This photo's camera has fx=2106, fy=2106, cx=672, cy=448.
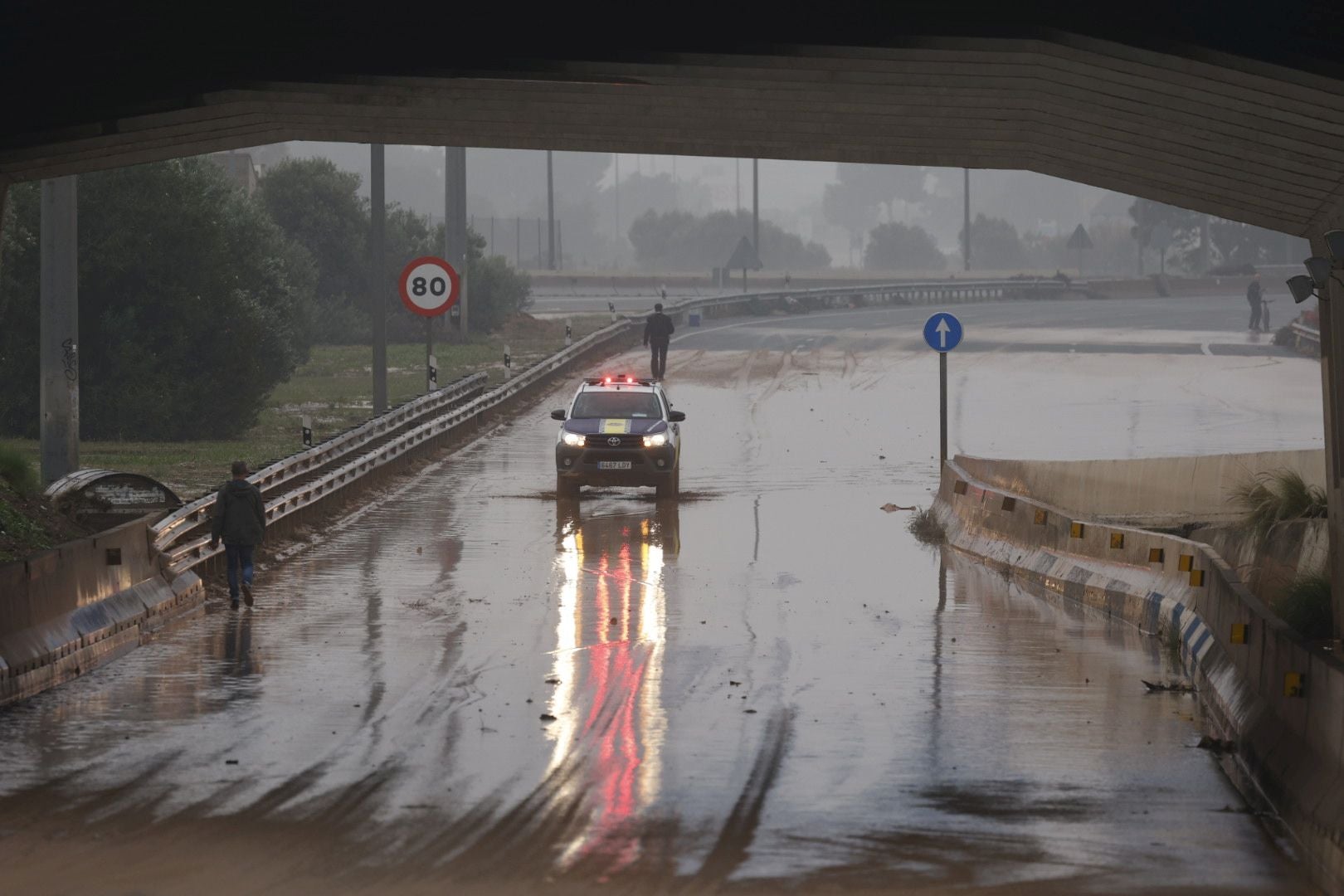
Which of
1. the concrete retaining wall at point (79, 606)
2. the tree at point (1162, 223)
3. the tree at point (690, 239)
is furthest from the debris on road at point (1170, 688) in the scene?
the tree at point (690, 239)

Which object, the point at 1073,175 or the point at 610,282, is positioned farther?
the point at 610,282

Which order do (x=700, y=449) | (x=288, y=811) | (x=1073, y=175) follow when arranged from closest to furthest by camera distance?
(x=288, y=811)
(x=1073, y=175)
(x=700, y=449)

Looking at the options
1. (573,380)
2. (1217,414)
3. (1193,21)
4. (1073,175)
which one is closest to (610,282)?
(573,380)

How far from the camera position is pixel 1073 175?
64.8 ft

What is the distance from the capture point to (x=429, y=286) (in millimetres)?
34219

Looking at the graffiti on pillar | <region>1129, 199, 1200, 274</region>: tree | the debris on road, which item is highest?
<region>1129, 199, 1200, 274</region>: tree

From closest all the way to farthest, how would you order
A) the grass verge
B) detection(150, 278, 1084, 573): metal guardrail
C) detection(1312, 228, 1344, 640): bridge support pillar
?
detection(1312, 228, 1344, 640): bridge support pillar < detection(150, 278, 1084, 573): metal guardrail < the grass verge

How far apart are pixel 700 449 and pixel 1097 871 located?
84.2 feet

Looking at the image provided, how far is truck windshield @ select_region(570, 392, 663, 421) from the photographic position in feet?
100

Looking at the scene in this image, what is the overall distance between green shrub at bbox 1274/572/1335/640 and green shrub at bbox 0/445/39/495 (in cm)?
1282

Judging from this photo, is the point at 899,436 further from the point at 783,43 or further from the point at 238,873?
the point at 238,873

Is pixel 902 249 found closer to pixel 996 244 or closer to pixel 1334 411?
pixel 996 244

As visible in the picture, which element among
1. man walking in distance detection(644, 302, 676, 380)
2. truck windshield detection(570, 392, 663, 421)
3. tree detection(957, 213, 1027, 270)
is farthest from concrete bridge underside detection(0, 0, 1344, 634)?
tree detection(957, 213, 1027, 270)

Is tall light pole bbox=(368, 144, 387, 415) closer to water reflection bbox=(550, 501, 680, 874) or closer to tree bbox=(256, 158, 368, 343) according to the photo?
water reflection bbox=(550, 501, 680, 874)
